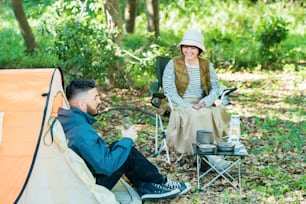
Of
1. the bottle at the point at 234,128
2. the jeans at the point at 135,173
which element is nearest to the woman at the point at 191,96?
the bottle at the point at 234,128

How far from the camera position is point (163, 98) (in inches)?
203

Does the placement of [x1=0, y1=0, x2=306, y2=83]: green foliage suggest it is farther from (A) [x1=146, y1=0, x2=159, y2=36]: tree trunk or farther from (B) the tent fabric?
(B) the tent fabric

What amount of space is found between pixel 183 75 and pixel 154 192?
144cm

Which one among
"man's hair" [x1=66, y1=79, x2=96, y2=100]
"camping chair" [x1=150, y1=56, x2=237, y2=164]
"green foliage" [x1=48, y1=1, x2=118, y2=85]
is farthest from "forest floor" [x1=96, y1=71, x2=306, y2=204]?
"man's hair" [x1=66, y1=79, x2=96, y2=100]

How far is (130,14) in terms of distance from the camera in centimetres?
1233

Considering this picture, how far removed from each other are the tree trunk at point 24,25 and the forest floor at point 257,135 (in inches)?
137

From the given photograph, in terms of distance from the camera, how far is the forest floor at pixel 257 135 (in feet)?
14.1

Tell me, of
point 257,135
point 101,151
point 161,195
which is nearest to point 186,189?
point 161,195

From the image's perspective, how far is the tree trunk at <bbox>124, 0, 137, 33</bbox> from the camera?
1190 cm

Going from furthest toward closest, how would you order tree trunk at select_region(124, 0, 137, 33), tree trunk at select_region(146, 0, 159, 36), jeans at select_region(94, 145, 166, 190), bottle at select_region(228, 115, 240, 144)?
tree trunk at select_region(124, 0, 137, 33)
tree trunk at select_region(146, 0, 159, 36)
bottle at select_region(228, 115, 240, 144)
jeans at select_region(94, 145, 166, 190)

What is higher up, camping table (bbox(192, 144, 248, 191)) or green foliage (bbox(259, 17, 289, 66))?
green foliage (bbox(259, 17, 289, 66))

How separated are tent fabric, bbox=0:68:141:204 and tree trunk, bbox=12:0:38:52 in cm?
728

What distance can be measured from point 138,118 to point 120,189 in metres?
2.62

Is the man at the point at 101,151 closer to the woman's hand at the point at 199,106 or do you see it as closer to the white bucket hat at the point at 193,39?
the woman's hand at the point at 199,106
